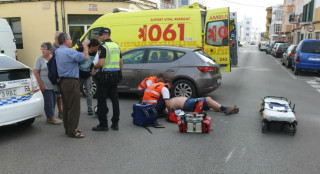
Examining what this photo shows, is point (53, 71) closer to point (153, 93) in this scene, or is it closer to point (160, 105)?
point (153, 93)

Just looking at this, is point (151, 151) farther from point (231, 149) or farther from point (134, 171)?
point (231, 149)

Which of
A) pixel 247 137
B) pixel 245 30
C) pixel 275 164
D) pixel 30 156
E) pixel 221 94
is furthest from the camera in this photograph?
pixel 245 30

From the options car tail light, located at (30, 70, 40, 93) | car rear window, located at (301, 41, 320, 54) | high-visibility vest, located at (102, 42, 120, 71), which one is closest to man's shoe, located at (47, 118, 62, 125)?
car tail light, located at (30, 70, 40, 93)

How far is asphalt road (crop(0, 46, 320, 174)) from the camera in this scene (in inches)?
167

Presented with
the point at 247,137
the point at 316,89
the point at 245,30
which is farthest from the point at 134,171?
the point at 245,30

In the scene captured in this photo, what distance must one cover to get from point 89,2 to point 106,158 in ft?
47.8

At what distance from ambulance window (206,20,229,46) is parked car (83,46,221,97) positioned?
221cm

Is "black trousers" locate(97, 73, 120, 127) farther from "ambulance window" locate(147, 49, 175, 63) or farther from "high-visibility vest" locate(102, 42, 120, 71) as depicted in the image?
"ambulance window" locate(147, 49, 175, 63)

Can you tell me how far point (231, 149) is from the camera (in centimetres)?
497

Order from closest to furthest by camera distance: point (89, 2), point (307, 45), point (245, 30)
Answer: point (307, 45), point (89, 2), point (245, 30)

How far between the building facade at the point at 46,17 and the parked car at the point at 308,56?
9413mm

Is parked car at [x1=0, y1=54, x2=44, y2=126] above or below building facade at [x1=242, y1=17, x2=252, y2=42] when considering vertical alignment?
below

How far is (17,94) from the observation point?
5.45 metres

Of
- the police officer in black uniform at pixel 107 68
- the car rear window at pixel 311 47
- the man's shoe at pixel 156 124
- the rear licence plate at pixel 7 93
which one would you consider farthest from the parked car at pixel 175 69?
the car rear window at pixel 311 47
